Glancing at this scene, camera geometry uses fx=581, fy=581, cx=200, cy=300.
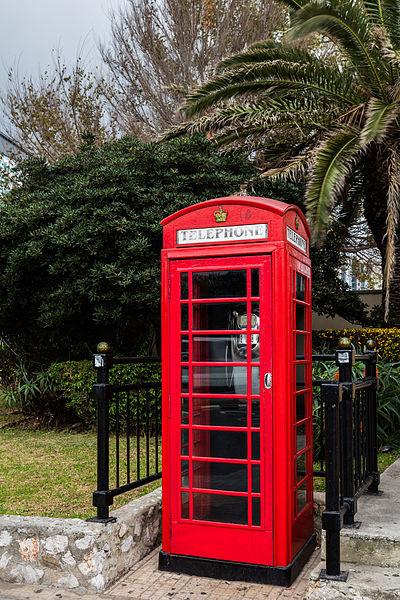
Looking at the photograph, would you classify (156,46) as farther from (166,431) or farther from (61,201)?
(166,431)

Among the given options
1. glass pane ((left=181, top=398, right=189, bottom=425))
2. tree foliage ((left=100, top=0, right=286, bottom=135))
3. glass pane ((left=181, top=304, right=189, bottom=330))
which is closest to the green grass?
glass pane ((left=181, top=398, right=189, bottom=425))

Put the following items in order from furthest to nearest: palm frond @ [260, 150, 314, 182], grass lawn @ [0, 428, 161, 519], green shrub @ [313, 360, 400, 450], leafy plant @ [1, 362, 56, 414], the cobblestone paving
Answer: leafy plant @ [1, 362, 56, 414] → palm frond @ [260, 150, 314, 182] → green shrub @ [313, 360, 400, 450] → grass lawn @ [0, 428, 161, 519] → the cobblestone paving

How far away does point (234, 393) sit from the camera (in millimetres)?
3732

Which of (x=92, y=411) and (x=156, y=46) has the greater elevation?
(x=156, y=46)

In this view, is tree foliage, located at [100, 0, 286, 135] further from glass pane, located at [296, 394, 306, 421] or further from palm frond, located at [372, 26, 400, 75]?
glass pane, located at [296, 394, 306, 421]

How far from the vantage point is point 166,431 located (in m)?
3.90

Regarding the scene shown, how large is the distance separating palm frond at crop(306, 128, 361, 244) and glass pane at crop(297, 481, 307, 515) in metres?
4.45

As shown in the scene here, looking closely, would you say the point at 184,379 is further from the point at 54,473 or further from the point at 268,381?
the point at 54,473

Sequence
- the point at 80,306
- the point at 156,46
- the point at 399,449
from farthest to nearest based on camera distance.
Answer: the point at 156,46 < the point at 80,306 < the point at 399,449

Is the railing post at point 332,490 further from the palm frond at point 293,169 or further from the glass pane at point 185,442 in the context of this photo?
the palm frond at point 293,169

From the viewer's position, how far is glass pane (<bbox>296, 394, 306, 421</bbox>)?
12.8 ft

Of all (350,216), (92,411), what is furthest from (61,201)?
(350,216)

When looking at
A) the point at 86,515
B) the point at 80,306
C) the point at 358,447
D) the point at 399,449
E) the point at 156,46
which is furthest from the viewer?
the point at 156,46

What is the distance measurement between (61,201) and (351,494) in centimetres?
658
